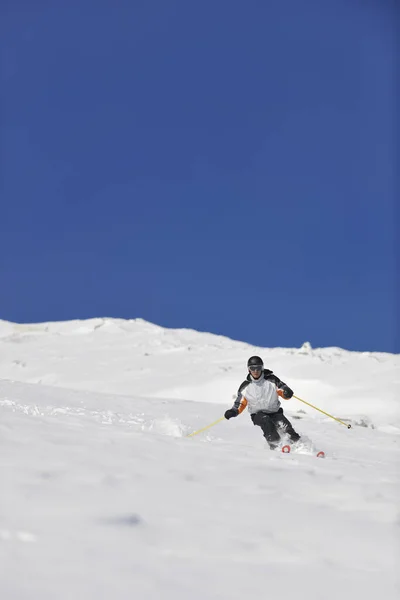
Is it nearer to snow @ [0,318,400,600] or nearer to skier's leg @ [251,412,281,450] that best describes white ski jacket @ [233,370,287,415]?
skier's leg @ [251,412,281,450]

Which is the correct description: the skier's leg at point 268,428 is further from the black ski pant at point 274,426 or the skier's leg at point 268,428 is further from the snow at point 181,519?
the snow at point 181,519

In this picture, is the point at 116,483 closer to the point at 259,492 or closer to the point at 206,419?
the point at 259,492

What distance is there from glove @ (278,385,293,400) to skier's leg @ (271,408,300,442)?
0.23 meters

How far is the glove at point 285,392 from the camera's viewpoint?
8.10 metres

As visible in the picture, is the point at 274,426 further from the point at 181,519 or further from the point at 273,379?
the point at 181,519

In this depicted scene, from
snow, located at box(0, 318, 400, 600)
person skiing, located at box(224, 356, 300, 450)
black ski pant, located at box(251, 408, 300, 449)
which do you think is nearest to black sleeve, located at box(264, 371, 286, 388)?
person skiing, located at box(224, 356, 300, 450)

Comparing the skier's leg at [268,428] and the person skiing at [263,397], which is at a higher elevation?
the person skiing at [263,397]

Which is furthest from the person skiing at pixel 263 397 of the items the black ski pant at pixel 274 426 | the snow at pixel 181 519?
the snow at pixel 181 519

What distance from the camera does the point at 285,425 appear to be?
26.2 feet

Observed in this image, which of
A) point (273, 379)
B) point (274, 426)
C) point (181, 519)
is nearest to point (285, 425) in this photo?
point (274, 426)

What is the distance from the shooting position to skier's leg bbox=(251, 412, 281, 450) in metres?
7.93

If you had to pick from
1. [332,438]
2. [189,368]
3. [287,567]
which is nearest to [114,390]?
[189,368]

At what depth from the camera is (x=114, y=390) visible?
62.1 ft

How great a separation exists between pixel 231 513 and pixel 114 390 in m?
15.6
